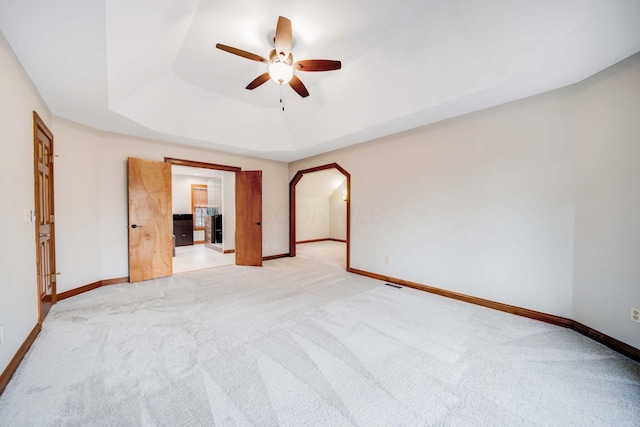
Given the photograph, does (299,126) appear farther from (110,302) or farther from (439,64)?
(110,302)

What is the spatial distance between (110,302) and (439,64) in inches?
192

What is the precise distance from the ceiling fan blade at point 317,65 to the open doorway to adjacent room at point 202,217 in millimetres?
4245

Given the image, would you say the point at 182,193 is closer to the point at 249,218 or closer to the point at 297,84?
the point at 249,218

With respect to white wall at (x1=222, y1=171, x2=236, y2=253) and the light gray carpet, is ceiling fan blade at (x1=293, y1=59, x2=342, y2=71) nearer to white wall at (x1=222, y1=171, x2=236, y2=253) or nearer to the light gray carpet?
the light gray carpet

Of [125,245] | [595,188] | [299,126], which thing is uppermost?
[299,126]

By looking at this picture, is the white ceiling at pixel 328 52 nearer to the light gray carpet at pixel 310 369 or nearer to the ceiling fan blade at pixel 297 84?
the ceiling fan blade at pixel 297 84

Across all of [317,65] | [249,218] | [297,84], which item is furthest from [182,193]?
[317,65]

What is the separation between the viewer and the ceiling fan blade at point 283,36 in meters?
1.98

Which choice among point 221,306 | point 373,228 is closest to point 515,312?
point 373,228

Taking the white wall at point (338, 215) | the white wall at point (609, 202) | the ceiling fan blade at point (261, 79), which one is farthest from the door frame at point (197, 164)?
the white wall at point (609, 202)

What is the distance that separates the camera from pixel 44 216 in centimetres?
280

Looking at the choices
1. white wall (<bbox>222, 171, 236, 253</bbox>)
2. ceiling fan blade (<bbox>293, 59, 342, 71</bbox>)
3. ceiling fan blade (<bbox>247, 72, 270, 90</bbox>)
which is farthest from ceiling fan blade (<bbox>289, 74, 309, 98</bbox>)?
white wall (<bbox>222, 171, 236, 253</bbox>)

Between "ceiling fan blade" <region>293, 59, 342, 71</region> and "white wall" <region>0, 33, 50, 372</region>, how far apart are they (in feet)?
7.38

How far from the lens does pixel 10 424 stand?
4.37 ft
